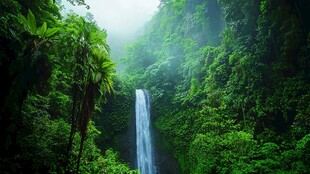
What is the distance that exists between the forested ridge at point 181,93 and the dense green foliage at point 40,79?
0.03 metres

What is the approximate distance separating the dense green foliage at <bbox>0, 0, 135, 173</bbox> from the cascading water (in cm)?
896

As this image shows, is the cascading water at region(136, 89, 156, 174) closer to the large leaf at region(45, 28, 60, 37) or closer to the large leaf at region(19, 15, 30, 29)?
the large leaf at region(45, 28, 60, 37)

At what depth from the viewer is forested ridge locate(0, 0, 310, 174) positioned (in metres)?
6.63

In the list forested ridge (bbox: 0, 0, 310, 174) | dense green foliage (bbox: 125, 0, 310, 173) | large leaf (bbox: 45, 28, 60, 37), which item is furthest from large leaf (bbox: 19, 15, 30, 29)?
dense green foliage (bbox: 125, 0, 310, 173)

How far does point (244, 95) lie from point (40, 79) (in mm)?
10192

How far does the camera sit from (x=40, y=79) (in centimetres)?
690

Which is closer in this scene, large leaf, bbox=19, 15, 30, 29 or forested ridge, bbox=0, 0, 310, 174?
large leaf, bbox=19, 15, 30, 29

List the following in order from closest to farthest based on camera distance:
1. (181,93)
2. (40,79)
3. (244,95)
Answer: (40,79), (244,95), (181,93)

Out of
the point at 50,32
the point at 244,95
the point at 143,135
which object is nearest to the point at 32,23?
the point at 50,32

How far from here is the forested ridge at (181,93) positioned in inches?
261

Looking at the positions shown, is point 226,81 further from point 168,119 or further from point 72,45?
point 72,45

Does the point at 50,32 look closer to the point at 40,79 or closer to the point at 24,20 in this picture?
the point at 24,20

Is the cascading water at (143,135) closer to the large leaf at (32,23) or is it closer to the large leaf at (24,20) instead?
the large leaf at (32,23)

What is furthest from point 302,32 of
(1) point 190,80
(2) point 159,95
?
(2) point 159,95
